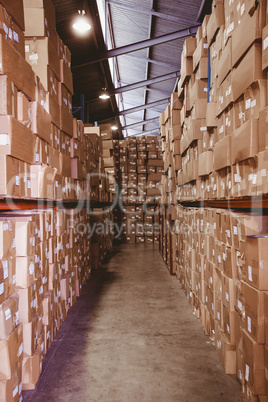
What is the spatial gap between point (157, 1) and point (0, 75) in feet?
21.4

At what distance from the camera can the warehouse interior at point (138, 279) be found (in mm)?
2180

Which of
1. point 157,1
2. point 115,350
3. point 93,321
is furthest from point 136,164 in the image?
point 115,350

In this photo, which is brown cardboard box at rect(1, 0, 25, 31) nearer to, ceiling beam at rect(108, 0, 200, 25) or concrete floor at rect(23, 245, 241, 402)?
concrete floor at rect(23, 245, 241, 402)

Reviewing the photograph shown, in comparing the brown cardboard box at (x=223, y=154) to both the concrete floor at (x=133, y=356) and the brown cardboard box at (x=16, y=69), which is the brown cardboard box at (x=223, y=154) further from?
the concrete floor at (x=133, y=356)

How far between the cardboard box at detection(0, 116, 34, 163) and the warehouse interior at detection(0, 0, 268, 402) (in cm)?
1

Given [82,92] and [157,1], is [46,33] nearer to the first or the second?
[157,1]

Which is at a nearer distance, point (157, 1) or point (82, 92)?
point (157, 1)

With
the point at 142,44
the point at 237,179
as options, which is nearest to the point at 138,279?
the point at 237,179

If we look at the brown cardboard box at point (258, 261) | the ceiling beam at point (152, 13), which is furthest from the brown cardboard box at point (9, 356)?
the ceiling beam at point (152, 13)

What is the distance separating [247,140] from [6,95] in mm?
1683

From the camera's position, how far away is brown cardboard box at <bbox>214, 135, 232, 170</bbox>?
272cm

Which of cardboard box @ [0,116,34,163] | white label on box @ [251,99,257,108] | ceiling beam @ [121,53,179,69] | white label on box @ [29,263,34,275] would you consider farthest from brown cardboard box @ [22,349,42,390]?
ceiling beam @ [121,53,179,69]

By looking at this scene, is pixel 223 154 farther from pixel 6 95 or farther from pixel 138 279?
pixel 138 279

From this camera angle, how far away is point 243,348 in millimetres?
2328
